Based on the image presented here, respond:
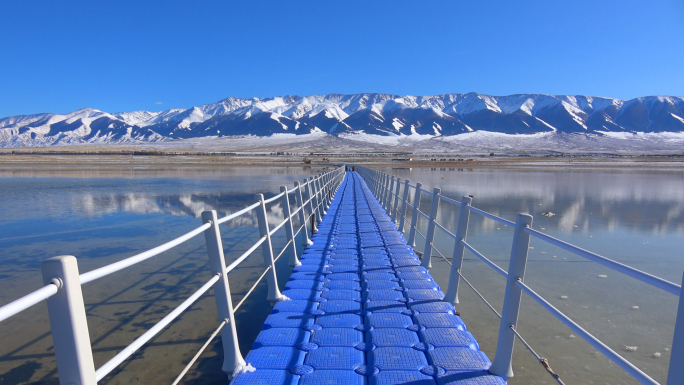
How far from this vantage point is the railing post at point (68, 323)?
53.6 inches

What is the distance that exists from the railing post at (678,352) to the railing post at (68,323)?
2050mm

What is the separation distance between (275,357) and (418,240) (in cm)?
767

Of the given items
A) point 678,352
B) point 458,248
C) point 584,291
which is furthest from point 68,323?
point 584,291

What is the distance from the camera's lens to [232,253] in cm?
846

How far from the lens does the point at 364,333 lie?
3438mm

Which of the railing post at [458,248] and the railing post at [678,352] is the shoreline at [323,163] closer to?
the railing post at [458,248]

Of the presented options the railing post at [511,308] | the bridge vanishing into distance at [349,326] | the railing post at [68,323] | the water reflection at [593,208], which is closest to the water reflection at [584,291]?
the water reflection at [593,208]

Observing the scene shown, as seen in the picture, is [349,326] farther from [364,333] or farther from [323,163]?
[323,163]

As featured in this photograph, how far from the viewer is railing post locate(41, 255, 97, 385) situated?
136 cm

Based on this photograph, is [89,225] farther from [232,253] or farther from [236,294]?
[236,294]

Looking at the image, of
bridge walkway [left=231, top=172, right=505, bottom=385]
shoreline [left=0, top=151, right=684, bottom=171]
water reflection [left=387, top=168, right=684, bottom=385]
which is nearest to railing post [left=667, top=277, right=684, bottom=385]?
bridge walkway [left=231, top=172, right=505, bottom=385]

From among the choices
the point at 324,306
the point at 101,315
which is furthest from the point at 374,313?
the point at 101,315

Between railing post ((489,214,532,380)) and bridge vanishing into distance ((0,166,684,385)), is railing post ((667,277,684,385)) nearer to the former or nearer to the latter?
bridge vanishing into distance ((0,166,684,385))

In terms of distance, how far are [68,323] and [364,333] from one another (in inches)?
96.6
